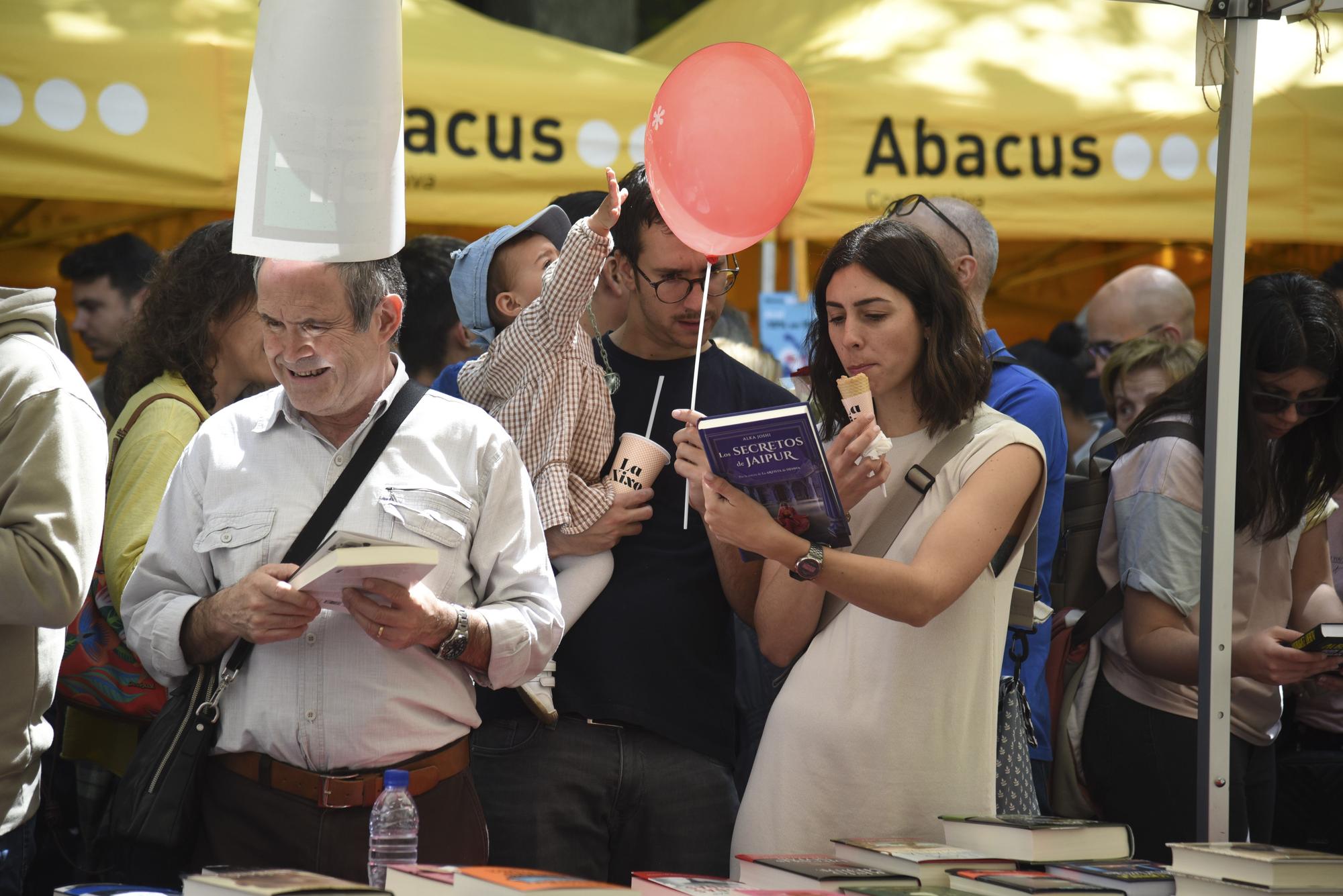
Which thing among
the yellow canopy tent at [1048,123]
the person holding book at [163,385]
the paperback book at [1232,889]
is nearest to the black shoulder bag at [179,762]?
the person holding book at [163,385]

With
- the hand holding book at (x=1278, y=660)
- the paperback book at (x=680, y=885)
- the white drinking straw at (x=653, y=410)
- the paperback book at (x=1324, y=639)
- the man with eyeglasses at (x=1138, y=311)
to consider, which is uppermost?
the man with eyeglasses at (x=1138, y=311)

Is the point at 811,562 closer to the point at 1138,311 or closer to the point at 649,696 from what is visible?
the point at 649,696

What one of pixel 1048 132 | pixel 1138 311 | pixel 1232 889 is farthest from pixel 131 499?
pixel 1138 311

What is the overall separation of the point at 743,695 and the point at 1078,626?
84cm

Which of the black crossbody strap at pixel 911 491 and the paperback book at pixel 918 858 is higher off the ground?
the black crossbody strap at pixel 911 491

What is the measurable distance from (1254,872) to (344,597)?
1.45 metres

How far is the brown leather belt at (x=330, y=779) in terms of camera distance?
92.6 inches

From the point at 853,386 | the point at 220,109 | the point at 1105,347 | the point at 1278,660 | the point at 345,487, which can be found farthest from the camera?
the point at 1105,347

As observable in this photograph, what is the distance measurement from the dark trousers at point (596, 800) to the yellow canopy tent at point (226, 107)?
93.9 inches

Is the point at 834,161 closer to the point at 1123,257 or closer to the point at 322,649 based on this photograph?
the point at 1123,257

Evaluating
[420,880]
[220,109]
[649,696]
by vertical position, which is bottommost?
[420,880]

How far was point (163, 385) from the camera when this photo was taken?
3.04m

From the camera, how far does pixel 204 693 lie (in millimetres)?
2416

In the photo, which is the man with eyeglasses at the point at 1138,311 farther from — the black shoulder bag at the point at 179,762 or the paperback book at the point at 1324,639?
the black shoulder bag at the point at 179,762
